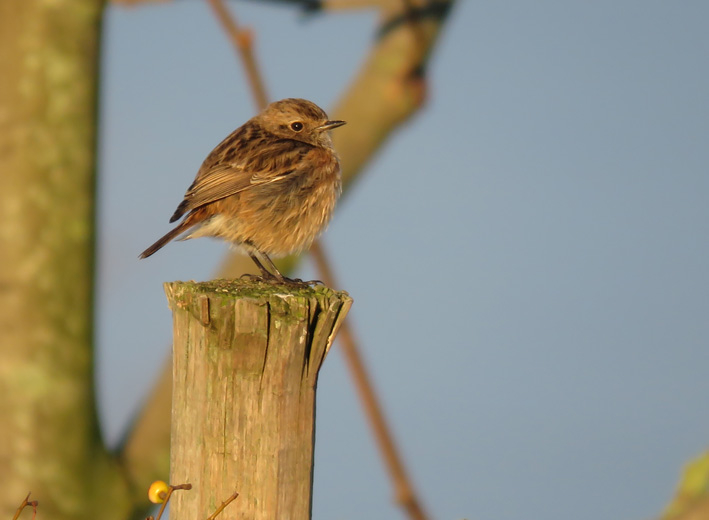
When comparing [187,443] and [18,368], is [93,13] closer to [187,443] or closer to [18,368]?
[18,368]

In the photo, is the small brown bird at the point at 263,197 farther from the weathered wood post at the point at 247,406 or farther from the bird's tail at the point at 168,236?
the weathered wood post at the point at 247,406

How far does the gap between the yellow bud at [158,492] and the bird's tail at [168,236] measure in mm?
2043

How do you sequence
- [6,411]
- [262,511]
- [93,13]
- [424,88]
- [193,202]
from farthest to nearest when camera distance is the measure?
1. [424,88]
2. [93,13]
3. [6,411]
4. [193,202]
5. [262,511]

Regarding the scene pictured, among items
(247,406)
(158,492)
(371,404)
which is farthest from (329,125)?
(158,492)

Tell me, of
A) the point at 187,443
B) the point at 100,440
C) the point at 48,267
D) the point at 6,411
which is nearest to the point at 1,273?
the point at 48,267

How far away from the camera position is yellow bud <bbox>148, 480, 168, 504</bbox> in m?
3.18

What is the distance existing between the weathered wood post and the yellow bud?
0.33ft

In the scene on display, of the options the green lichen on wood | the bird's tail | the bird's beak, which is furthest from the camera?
the bird's beak

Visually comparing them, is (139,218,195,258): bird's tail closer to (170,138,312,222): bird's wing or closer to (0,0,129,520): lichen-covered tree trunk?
(170,138,312,222): bird's wing

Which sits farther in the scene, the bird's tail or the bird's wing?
the bird's wing

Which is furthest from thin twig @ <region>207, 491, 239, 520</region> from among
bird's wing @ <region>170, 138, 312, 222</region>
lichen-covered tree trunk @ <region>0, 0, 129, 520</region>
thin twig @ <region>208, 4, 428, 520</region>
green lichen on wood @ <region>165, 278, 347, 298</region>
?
lichen-covered tree trunk @ <region>0, 0, 129, 520</region>

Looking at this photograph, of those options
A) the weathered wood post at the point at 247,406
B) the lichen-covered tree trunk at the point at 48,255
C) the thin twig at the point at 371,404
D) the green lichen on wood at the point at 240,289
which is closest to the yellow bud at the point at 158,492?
the weathered wood post at the point at 247,406

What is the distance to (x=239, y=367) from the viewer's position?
324cm

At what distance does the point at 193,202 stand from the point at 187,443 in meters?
2.42
